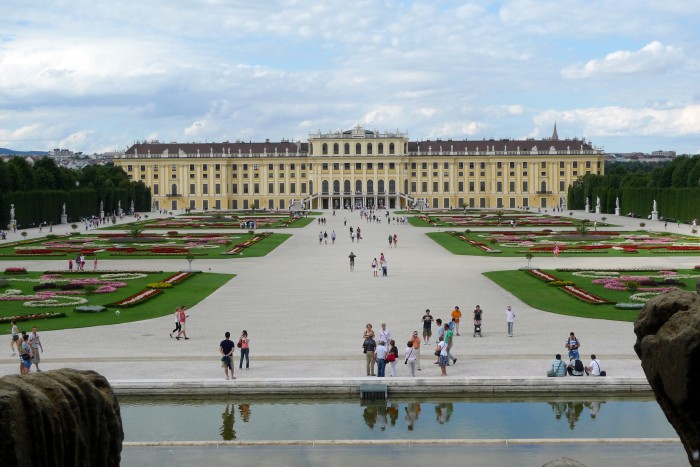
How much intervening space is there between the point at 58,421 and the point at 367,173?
12335 cm

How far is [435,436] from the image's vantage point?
13930mm

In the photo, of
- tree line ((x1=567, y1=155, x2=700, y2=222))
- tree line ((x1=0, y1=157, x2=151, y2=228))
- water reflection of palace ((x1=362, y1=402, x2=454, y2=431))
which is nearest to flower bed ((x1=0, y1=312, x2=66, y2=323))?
water reflection of palace ((x1=362, y1=402, x2=454, y2=431))

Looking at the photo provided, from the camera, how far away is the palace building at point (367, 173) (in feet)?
424

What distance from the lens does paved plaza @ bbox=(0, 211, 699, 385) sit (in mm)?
18047

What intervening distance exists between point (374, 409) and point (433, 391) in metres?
1.22

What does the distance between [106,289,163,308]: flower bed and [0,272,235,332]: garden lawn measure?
120 millimetres

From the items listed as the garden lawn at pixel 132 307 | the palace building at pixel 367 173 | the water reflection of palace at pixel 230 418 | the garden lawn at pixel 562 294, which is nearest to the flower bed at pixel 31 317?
the garden lawn at pixel 132 307

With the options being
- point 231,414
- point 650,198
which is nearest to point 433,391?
point 231,414

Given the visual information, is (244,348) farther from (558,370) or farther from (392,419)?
(558,370)

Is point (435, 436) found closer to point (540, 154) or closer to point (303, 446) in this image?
point (303, 446)

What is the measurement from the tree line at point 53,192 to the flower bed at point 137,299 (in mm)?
43715

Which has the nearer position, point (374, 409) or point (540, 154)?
point (374, 409)

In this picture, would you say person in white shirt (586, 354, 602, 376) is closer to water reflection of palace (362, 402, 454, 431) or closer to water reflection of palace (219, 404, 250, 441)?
water reflection of palace (362, 402, 454, 431)

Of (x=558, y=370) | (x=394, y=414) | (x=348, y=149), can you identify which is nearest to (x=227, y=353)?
(x=394, y=414)
